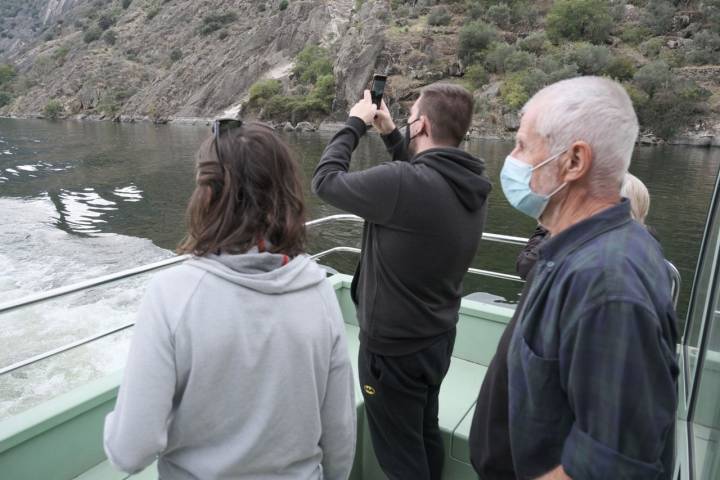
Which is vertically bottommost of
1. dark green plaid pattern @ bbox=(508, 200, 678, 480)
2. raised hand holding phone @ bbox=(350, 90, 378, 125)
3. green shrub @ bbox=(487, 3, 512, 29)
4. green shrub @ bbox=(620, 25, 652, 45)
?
dark green plaid pattern @ bbox=(508, 200, 678, 480)

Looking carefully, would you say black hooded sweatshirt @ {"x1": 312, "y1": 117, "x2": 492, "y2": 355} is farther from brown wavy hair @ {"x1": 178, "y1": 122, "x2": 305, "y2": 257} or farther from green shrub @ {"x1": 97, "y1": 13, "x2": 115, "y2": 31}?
green shrub @ {"x1": 97, "y1": 13, "x2": 115, "y2": 31}

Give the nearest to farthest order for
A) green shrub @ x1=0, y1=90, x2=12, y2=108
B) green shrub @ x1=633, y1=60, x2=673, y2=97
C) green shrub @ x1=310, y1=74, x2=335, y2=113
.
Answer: green shrub @ x1=633, y1=60, x2=673, y2=97, green shrub @ x1=310, y1=74, x2=335, y2=113, green shrub @ x1=0, y1=90, x2=12, y2=108

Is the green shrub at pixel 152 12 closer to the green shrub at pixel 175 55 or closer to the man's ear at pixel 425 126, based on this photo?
the green shrub at pixel 175 55

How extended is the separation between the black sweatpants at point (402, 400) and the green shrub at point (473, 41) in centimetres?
5195

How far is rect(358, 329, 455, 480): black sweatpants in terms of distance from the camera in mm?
1899

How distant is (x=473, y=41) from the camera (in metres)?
49.4

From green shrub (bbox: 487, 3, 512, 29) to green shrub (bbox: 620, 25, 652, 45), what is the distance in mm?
12350

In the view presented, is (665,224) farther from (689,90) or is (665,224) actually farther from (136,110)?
(136,110)

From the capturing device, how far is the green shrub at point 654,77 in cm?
3797

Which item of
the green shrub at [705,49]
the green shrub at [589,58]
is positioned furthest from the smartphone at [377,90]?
the green shrub at [705,49]

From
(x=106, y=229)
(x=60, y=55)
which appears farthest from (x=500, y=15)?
(x=60, y=55)

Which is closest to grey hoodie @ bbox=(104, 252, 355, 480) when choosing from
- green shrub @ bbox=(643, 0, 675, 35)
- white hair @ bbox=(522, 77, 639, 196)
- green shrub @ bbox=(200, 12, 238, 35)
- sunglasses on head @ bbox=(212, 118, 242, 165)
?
sunglasses on head @ bbox=(212, 118, 242, 165)

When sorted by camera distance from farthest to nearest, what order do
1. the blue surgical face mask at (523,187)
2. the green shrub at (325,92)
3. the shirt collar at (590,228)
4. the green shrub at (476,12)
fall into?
the green shrub at (476,12), the green shrub at (325,92), the blue surgical face mask at (523,187), the shirt collar at (590,228)

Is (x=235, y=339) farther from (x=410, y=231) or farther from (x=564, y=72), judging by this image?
(x=564, y=72)
